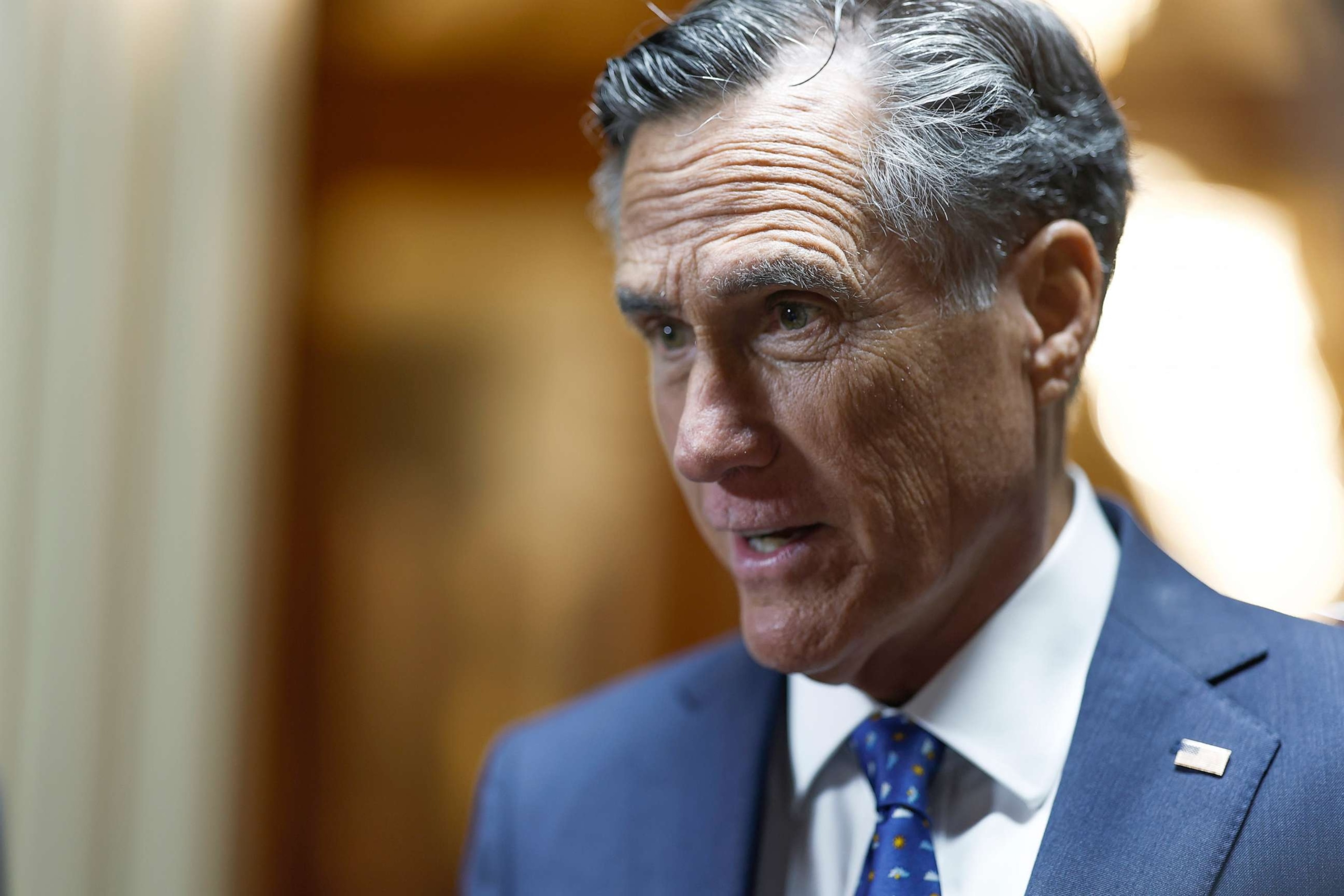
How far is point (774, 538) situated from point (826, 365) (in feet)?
0.68

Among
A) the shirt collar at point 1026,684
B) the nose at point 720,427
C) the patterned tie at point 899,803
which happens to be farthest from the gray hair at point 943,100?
the patterned tie at point 899,803

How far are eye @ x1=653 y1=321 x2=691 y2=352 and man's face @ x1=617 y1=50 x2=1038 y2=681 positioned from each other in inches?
1.2

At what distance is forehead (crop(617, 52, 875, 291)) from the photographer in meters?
1.15

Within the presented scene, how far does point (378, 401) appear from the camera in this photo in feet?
8.94

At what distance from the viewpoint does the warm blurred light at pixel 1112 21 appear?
94.4 inches

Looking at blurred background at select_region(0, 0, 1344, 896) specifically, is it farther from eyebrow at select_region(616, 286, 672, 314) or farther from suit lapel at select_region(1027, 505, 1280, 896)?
eyebrow at select_region(616, 286, 672, 314)

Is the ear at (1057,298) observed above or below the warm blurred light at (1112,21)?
below

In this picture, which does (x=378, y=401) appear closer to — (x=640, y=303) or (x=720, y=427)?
(x=640, y=303)

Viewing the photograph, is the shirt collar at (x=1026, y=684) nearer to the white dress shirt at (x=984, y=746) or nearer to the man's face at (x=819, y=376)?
the white dress shirt at (x=984, y=746)

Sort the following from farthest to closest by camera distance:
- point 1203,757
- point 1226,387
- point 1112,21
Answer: point 1112,21 < point 1226,387 < point 1203,757

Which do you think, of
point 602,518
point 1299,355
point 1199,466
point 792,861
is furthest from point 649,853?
point 1299,355

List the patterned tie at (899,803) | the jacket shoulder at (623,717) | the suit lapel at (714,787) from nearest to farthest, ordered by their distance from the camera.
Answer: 1. the patterned tie at (899,803)
2. the suit lapel at (714,787)
3. the jacket shoulder at (623,717)

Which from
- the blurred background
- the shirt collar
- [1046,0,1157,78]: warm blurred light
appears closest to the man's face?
the shirt collar

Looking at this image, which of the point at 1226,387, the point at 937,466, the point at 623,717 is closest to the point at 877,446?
the point at 937,466
